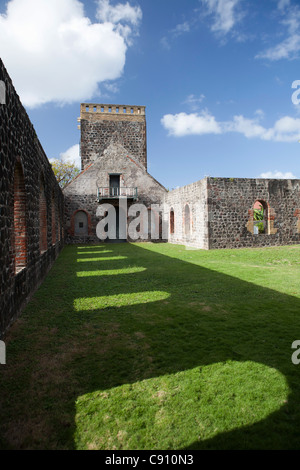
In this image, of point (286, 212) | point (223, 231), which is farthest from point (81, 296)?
point (286, 212)

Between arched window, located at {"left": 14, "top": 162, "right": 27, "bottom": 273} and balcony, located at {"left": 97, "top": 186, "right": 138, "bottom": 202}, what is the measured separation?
1524cm

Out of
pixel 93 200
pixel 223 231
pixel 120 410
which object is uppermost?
pixel 93 200

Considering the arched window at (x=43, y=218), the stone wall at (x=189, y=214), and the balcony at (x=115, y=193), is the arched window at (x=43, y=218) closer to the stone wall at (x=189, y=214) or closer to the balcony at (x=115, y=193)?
the stone wall at (x=189, y=214)

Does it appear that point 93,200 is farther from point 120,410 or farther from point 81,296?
point 120,410

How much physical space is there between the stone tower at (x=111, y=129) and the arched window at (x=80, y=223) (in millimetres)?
7414

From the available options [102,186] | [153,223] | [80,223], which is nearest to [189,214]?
[153,223]

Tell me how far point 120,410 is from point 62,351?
128cm

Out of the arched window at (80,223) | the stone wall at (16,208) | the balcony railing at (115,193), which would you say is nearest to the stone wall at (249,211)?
the balcony railing at (115,193)

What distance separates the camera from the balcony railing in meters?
20.8

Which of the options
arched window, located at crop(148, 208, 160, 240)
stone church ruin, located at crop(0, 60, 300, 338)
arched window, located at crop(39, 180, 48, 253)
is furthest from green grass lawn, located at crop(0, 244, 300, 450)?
arched window, located at crop(148, 208, 160, 240)

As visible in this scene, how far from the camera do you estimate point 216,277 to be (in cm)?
732

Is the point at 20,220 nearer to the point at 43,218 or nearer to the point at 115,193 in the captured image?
the point at 43,218

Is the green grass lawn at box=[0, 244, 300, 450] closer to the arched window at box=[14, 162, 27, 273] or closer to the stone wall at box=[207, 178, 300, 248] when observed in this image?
the arched window at box=[14, 162, 27, 273]

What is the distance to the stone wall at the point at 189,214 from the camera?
1505 centimetres
